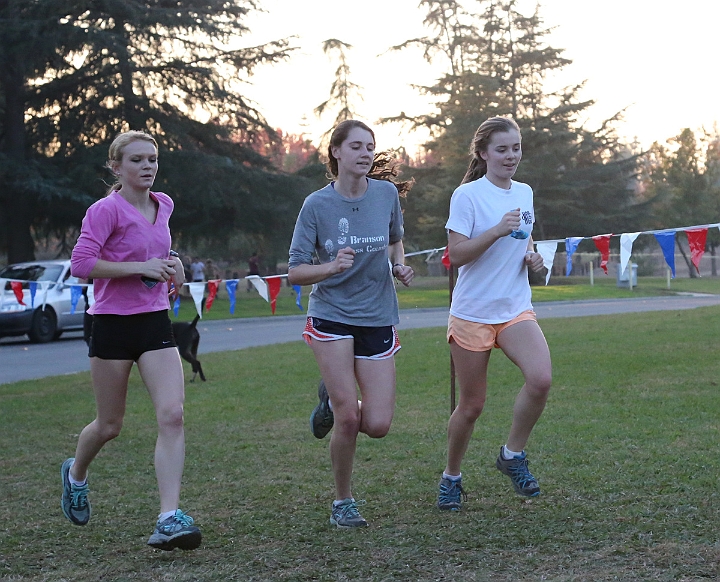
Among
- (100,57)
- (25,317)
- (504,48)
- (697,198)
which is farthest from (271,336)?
(697,198)

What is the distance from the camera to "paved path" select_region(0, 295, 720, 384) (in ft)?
53.0

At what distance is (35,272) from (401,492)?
55.6 feet

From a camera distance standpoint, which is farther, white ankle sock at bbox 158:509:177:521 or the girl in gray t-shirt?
the girl in gray t-shirt

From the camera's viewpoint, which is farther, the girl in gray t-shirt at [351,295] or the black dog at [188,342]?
the black dog at [188,342]

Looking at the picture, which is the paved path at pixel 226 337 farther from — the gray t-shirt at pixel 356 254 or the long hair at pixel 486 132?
the long hair at pixel 486 132

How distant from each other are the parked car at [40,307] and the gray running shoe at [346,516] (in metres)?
15.8

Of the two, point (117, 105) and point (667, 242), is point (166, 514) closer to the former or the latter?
point (667, 242)

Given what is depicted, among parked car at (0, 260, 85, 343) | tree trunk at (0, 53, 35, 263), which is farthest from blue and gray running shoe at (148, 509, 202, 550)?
tree trunk at (0, 53, 35, 263)

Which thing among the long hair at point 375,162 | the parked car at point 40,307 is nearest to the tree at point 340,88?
the parked car at point 40,307

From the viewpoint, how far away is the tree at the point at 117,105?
3094 cm

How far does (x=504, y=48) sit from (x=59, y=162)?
26.5m

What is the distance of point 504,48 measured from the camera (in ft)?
170

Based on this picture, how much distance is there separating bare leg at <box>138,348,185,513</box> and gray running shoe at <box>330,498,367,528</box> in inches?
32.1

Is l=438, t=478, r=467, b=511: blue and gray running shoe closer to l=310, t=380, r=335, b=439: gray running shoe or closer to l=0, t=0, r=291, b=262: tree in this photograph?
l=310, t=380, r=335, b=439: gray running shoe
